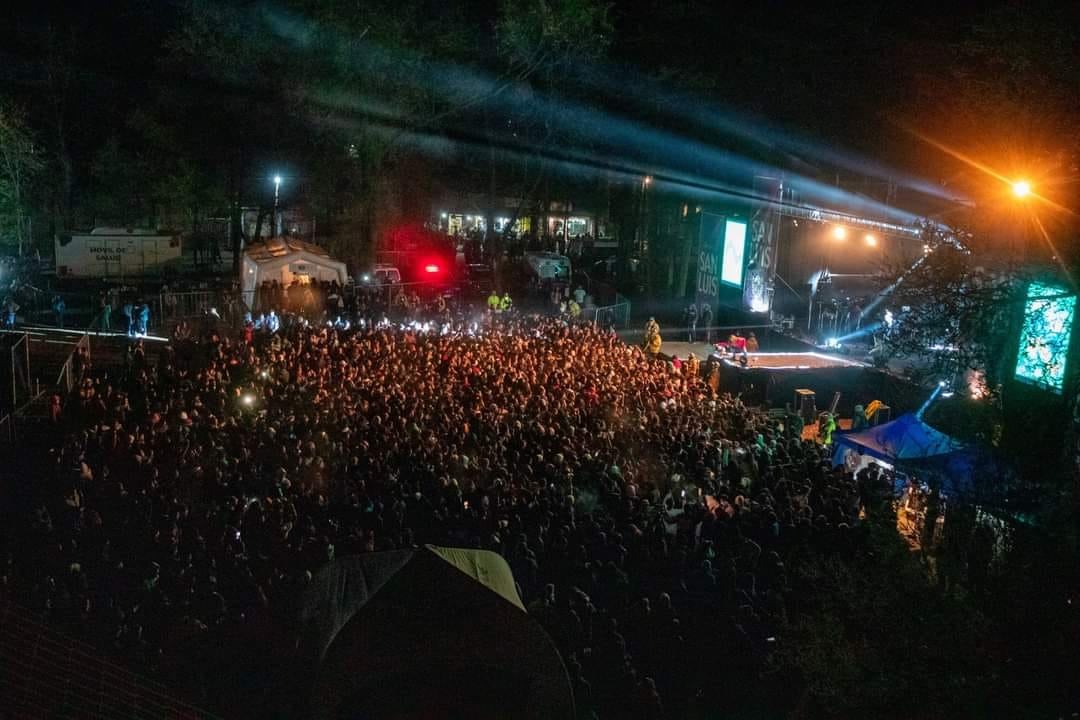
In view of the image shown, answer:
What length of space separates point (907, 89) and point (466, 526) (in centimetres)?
1950

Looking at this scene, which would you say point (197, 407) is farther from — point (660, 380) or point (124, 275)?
point (124, 275)

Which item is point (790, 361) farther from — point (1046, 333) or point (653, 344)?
point (1046, 333)

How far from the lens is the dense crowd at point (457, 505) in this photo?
20.5ft

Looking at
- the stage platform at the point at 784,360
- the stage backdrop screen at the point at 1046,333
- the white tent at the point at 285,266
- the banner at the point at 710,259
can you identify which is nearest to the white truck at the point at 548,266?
the banner at the point at 710,259

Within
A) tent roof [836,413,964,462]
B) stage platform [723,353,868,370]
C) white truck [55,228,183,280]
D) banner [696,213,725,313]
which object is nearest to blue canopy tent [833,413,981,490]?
tent roof [836,413,964,462]

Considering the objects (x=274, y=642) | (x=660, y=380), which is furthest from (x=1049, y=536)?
(x=660, y=380)

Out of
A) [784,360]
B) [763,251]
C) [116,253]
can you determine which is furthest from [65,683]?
[116,253]

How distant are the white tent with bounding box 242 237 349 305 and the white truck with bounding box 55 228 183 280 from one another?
6.02 meters

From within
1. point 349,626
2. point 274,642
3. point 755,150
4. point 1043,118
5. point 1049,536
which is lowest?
point 274,642

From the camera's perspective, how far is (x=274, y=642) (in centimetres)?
602

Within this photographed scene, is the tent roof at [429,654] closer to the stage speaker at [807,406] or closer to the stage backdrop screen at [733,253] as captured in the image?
the stage speaker at [807,406]

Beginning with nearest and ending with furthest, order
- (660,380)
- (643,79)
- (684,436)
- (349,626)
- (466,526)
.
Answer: (349,626)
(466,526)
(684,436)
(660,380)
(643,79)

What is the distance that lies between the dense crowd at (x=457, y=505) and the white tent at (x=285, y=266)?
9.41m

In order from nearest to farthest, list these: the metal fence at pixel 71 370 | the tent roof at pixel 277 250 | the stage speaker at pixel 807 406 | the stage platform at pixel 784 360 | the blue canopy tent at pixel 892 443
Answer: the blue canopy tent at pixel 892 443, the metal fence at pixel 71 370, the stage speaker at pixel 807 406, the stage platform at pixel 784 360, the tent roof at pixel 277 250
